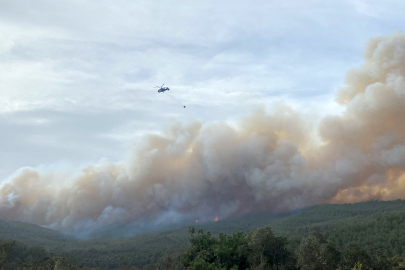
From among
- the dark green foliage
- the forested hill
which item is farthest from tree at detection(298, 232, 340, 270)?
the forested hill

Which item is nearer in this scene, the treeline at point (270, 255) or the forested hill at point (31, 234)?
the treeline at point (270, 255)

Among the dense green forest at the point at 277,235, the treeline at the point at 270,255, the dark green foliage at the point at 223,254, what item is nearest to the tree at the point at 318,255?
the treeline at the point at 270,255

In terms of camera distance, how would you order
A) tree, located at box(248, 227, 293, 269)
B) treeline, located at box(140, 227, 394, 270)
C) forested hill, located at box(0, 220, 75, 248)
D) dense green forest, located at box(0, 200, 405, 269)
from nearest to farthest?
treeline, located at box(140, 227, 394, 270) → tree, located at box(248, 227, 293, 269) → dense green forest, located at box(0, 200, 405, 269) → forested hill, located at box(0, 220, 75, 248)

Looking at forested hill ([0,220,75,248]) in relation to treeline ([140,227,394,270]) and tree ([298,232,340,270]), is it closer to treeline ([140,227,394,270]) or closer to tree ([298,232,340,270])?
treeline ([140,227,394,270])

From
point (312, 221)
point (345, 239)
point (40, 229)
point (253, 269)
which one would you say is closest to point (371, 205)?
point (312, 221)

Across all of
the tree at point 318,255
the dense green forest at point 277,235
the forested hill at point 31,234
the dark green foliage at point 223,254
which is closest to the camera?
the tree at point 318,255

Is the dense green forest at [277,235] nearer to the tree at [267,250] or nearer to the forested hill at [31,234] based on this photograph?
the forested hill at [31,234]

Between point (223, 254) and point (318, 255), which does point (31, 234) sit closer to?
point (223, 254)
